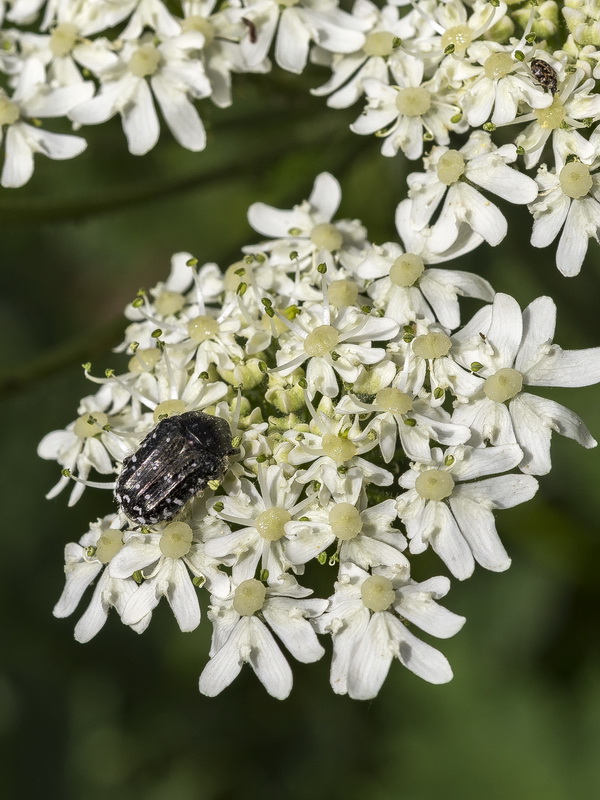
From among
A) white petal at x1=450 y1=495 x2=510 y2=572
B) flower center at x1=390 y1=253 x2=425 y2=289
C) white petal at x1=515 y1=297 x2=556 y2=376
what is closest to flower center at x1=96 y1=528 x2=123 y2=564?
white petal at x1=450 y1=495 x2=510 y2=572

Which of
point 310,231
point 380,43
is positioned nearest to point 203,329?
point 310,231

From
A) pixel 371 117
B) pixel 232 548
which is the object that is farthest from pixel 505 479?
pixel 371 117

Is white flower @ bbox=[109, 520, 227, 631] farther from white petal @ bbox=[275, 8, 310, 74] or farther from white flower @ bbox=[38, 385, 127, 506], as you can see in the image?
white petal @ bbox=[275, 8, 310, 74]

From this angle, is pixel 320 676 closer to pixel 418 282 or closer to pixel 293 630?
pixel 293 630

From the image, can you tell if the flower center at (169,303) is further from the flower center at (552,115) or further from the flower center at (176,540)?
the flower center at (552,115)

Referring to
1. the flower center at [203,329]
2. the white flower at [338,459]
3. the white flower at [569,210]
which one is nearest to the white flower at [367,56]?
the white flower at [569,210]
